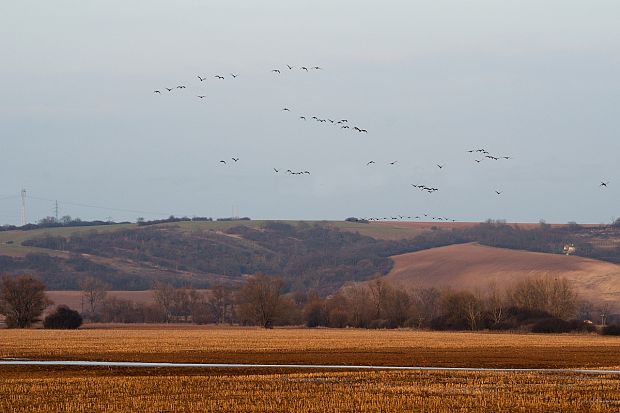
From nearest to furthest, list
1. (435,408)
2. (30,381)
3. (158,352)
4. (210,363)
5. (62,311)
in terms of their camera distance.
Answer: (435,408) < (30,381) < (210,363) < (158,352) < (62,311)

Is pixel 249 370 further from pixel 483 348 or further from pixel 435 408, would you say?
pixel 483 348

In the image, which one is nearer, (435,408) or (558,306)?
(435,408)

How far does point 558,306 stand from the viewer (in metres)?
143

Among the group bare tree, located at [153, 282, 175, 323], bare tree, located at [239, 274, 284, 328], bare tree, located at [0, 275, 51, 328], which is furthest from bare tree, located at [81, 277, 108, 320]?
bare tree, located at [0, 275, 51, 328]

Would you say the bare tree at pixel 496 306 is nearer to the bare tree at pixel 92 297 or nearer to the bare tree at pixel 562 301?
the bare tree at pixel 562 301

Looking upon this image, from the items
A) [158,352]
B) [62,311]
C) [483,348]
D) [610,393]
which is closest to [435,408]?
[610,393]

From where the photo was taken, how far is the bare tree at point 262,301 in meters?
148

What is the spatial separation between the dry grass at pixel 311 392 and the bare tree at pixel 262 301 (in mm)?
100327

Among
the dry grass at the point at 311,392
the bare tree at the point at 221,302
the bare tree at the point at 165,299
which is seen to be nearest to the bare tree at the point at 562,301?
the bare tree at the point at 221,302

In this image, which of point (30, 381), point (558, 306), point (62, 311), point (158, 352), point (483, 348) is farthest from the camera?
point (558, 306)

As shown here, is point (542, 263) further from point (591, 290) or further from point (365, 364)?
point (365, 364)

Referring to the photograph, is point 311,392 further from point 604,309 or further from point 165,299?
point 604,309

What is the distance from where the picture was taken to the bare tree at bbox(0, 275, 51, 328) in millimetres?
136000

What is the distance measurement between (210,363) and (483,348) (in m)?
27.3
